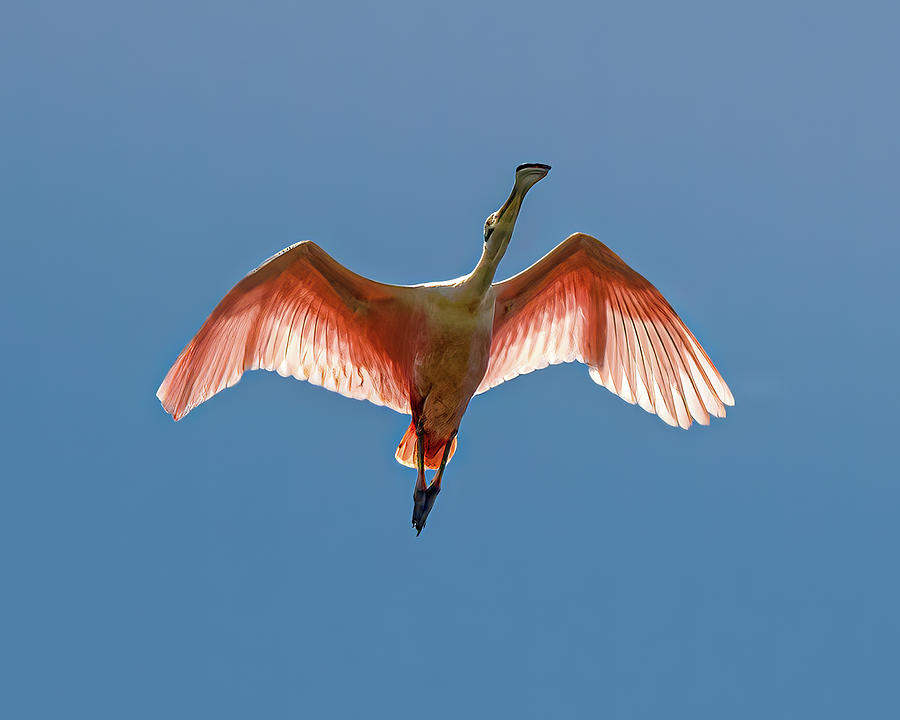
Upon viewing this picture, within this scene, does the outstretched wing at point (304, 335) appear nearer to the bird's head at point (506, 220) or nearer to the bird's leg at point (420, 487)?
the bird's leg at point (420, 487)

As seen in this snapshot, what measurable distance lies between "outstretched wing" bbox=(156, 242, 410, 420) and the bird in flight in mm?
13

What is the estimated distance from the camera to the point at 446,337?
13.4m

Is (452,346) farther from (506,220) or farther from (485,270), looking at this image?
(506,220)

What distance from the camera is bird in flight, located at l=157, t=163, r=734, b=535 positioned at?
13.5 meters

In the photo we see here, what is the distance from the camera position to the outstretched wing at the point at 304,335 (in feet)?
44.3

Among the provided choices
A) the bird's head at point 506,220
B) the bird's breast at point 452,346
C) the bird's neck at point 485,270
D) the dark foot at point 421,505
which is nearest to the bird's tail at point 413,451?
→ the dark foot at point 421,505

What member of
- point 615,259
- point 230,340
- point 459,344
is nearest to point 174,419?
point 230,340

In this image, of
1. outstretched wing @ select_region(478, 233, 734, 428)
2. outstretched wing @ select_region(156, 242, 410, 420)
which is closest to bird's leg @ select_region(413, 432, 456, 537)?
outstretched wing @ select_region(156, 242, 410, 420)

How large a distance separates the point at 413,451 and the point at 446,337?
186cm

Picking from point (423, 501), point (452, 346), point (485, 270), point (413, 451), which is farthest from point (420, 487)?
point (485, 270)

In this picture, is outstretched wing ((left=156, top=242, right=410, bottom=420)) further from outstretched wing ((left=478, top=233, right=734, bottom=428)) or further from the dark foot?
outstretched wing ((left=478, top=233, right=734, bottom=428))

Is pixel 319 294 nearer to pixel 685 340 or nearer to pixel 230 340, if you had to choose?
pixel 230 340

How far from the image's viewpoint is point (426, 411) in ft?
46.3

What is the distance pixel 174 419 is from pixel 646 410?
17.9 feet
